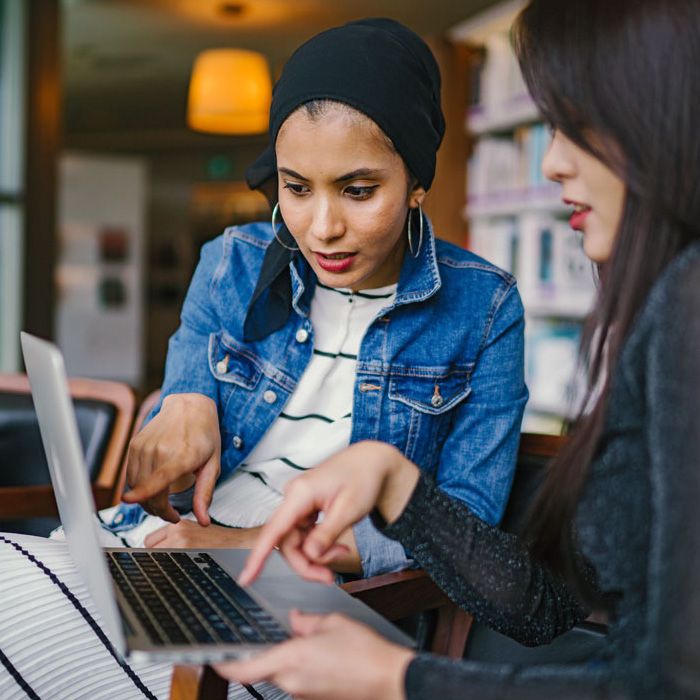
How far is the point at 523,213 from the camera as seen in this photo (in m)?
3.83

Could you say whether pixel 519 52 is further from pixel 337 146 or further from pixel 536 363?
pixel 536 363

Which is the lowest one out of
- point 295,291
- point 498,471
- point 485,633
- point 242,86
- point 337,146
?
point 485,633

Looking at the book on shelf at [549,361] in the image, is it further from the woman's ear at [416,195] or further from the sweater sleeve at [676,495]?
the sweater sleeve at [676,495]

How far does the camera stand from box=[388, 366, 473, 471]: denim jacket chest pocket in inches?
52.9

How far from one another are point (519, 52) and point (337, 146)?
0.34 metres

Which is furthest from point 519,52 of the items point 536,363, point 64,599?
point 536,363

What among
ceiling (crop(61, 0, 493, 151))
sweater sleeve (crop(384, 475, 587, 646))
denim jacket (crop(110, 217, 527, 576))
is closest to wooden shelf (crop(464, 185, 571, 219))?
ceiling (crop(61, 0, 493, 151))

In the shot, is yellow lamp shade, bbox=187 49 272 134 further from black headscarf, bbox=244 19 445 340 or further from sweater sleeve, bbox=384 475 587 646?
sweater sleeve, bbox=384 475 587 646

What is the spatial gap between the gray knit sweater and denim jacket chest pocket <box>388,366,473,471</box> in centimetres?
49

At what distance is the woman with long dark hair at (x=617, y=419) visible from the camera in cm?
69

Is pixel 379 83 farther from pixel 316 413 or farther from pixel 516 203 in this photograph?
pixel 516 203

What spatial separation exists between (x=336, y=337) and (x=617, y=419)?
0.66m

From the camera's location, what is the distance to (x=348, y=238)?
4.06 feet

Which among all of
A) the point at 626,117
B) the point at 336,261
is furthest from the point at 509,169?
the point at 626,117
